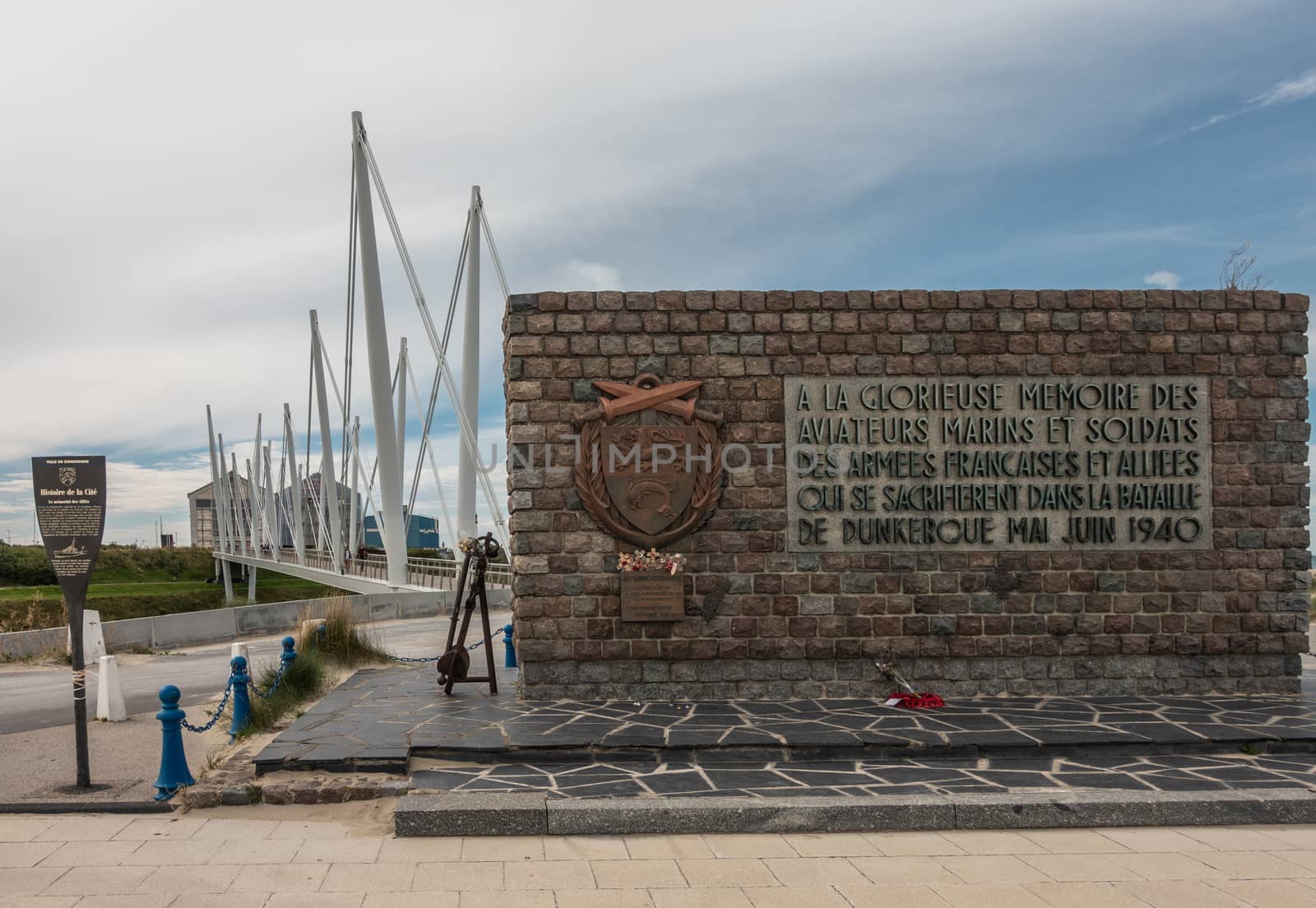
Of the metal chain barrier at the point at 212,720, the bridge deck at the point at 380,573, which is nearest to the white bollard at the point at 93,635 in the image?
the metal chain barrier at the point at 212,720

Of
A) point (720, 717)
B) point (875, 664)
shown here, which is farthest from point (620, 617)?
point (875, 664)

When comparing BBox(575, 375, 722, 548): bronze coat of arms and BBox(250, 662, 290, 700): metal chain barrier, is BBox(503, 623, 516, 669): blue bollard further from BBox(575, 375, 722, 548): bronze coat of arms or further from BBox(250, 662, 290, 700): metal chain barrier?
BBox(575, 375, 722, 548): bronze coat of arms

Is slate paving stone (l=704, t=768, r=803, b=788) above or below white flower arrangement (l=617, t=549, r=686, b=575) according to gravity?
below

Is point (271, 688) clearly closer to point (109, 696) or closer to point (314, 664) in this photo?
point (314, 664)

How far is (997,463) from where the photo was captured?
9.30 meters

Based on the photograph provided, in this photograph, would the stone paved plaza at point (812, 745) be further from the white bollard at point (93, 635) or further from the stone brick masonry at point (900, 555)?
the white bollard at point (93, 635)

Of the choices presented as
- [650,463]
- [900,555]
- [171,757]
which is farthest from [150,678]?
[900,555]

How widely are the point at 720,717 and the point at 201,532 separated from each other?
133 m

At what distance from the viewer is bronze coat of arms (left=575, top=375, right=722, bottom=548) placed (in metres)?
9.04

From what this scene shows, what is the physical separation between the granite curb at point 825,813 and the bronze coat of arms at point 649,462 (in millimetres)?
3279

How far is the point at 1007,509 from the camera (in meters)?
9.30

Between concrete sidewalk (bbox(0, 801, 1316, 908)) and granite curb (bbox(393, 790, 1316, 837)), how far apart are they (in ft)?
0.29

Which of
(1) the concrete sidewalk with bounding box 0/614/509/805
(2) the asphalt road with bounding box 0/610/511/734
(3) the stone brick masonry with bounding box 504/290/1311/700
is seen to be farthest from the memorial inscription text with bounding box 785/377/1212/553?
(2) the asphalt road with bounding box 0/610/511/734

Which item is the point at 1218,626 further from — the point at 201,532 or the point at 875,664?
the point at 201,532
